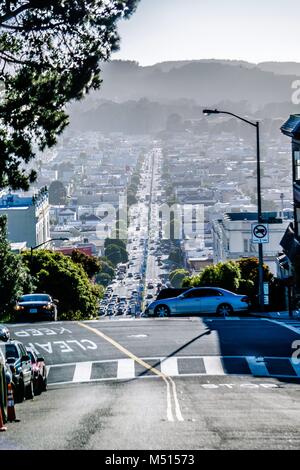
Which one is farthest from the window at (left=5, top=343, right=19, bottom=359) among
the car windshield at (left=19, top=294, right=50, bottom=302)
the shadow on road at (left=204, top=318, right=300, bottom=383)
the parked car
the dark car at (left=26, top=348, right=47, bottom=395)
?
the car windshield at (left=19, top=294, right=50, bottom=302)

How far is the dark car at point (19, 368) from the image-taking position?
19.7m

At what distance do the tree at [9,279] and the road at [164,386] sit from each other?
13783mm

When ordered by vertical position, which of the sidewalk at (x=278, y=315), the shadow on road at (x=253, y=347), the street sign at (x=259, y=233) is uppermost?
the street sign at (x=259, y=233)

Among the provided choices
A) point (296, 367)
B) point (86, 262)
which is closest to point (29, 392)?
point (296, 367)

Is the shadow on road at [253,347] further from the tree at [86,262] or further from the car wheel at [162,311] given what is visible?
the tree at [86,262]

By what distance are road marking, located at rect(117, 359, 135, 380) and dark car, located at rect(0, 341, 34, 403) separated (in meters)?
3.63

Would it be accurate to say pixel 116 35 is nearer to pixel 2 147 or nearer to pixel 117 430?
pixel 2 147

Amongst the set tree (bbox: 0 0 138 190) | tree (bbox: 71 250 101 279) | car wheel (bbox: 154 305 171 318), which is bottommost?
car wheel (bbox: 154 305 171 318)

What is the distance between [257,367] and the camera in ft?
83.5

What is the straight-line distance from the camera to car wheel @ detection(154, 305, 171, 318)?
39156mm

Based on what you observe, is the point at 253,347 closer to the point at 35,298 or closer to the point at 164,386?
the point at 164,386

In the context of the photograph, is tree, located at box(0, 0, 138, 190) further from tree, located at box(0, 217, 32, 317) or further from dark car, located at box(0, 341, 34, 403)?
tree, located at box(0, 217, 32, 317)

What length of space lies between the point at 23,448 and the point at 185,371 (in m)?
11.8

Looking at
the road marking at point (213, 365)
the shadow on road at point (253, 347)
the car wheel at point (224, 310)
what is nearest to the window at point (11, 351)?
the shadow on road at point (253, 347)
